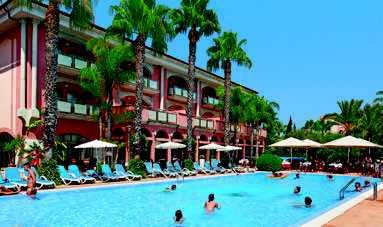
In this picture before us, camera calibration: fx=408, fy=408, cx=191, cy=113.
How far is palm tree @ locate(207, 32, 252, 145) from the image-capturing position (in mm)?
35000

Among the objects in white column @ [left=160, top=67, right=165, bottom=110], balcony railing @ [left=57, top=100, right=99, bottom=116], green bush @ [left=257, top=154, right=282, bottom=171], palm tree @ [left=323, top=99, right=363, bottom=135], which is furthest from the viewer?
palm tree @ [left=323, top=99, right=363, bottom=135]

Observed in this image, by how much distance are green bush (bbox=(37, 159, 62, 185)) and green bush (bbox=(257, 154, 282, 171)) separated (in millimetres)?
19143

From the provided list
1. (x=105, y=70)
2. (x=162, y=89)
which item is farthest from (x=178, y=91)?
(x=105, y=70)

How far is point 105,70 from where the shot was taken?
80.7 feet

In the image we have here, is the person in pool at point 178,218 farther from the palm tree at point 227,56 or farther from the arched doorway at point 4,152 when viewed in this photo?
the palm tree at point 227,56

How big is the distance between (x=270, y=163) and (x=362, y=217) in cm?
2267

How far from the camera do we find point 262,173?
31875 millimetres

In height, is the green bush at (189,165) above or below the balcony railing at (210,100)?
below

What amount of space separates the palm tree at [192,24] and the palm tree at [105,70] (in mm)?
6220

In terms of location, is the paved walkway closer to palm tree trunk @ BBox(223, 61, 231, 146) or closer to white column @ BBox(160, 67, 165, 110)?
palm tree trunk @ BBox(223, 61, 231, 146)

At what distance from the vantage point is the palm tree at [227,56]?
35000 millimetres

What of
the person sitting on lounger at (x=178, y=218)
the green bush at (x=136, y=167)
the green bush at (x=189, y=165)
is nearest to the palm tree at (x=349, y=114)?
the green bush at (x=189, y=165)

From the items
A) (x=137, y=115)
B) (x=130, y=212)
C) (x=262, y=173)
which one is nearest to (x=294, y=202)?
(x=130, y=212)

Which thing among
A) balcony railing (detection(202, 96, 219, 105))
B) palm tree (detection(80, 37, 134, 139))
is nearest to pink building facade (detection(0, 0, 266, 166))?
palm tree (detection(80, 37, 134, 139))
